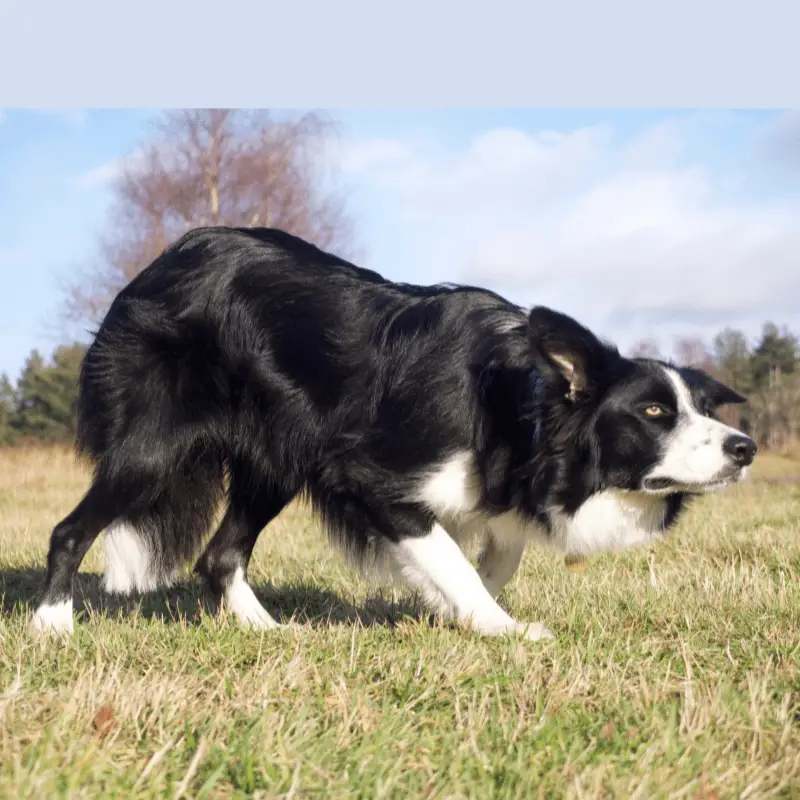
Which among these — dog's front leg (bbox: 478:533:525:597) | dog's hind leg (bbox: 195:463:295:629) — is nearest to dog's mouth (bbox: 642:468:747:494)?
dog's front leg (bbox: 478:533:525:597)

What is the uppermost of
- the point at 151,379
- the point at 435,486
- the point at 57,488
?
the point at 151,379

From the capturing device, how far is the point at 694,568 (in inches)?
225

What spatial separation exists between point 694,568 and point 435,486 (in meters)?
2.46

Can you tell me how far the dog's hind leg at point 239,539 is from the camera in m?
4.90

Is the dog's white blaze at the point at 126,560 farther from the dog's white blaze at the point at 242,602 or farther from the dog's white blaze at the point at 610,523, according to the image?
the dog's white blaze at the point at 610,523

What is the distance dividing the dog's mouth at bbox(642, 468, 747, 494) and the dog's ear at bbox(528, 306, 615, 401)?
46cm

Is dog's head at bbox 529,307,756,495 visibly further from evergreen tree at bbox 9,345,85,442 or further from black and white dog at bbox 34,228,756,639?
evergreen tree at bbox 9,345,85,442

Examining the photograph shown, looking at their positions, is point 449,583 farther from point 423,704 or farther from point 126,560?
point 126,560

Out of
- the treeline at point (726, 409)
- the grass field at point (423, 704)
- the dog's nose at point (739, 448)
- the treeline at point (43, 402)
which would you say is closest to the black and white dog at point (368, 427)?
the dog's nose at point (739, 448)

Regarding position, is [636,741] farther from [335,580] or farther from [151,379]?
[335,580]

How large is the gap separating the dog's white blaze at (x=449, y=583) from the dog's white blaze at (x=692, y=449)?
0.82 m

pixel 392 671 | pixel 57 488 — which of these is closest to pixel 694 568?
pixel 392 671

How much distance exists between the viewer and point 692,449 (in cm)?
378

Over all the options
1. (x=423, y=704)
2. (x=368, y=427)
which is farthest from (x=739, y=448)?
(x=423, y=704)
